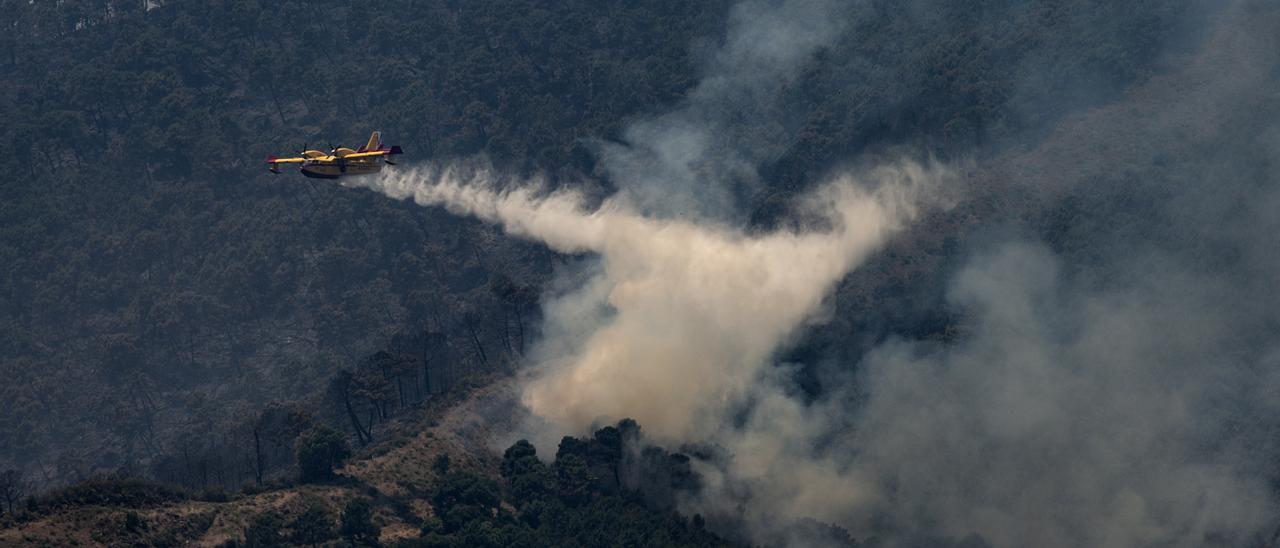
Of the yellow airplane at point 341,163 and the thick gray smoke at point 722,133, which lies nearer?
the yellow airplane at point 341,163

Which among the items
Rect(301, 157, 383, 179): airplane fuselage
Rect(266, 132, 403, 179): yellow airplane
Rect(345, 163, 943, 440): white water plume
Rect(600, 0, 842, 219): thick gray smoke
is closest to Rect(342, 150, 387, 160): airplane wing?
Rect(266, 132, 403, 179): yellow airplane

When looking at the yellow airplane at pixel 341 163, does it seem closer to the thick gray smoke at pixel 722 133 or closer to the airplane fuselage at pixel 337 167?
the airplane fuselage at pixel 337 167

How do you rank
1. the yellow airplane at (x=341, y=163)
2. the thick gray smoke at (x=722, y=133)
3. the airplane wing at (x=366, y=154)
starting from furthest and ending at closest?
the thick gray smoke at (x=722, y=133) → the yellow airplane at (x=341, y=163) → the airplane wing at (x=366, y=154)

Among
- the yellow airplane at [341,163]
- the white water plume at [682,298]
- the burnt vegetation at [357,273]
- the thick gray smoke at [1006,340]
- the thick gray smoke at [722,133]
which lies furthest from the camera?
the thick gray smoke at [722,133]

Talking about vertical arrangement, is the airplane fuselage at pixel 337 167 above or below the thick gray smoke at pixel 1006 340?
below

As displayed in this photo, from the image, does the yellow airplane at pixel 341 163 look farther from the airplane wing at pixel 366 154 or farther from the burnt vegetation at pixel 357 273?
the burnt vegetation at pixel 357 273

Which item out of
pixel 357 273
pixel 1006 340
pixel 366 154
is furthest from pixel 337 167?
pixel 1006 340

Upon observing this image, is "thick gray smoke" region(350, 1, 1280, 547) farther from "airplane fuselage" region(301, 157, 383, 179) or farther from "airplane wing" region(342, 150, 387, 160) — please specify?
"airplane wing" region(342, 150, 387, 160)

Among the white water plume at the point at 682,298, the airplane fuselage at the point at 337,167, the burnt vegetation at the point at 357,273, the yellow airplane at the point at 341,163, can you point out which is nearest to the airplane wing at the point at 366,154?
the yellow airplane at the point at 341,163

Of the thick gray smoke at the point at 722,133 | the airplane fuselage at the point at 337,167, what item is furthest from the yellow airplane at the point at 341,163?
the thick gray smoke at the point at 722,133

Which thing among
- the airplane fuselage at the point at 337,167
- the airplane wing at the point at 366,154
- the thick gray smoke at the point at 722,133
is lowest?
the airplane fuselage at the point at 337,167
